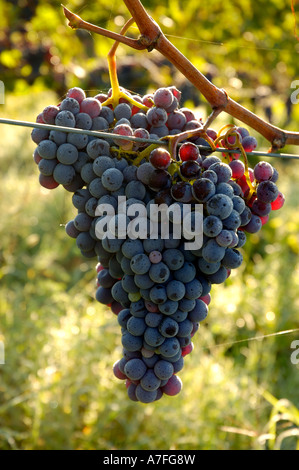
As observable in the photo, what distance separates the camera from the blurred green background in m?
1.82

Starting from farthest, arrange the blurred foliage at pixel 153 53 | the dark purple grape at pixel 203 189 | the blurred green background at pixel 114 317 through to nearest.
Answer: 1. the blurred foliage at pixel 153 53
2. the blurred green background at pixel 114 317
3. the dark purple grape at pixel 203 189

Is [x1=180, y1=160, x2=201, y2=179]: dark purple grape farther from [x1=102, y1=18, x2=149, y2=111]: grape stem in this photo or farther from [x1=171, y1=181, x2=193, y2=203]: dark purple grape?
[x1=102, y1=18, x2=149, y2=111]: grape stem

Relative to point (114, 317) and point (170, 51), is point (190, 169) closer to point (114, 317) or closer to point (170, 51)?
point (170, 51)

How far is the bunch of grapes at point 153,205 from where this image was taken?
2.47 feet

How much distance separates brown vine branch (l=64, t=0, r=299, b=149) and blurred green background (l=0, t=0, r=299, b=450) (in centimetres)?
50

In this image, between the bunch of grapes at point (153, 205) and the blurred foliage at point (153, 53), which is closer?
the bunch of grapes at point (153, 205)

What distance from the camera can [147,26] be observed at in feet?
2.53

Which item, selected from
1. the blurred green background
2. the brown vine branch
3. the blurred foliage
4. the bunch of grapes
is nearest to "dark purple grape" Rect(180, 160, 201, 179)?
the bunch of grapes

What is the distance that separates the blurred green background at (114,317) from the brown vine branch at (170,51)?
0.50 metres

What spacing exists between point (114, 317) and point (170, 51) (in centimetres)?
165

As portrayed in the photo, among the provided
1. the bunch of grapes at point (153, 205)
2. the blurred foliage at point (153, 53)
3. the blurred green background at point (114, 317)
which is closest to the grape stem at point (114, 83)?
the bunch of grapes at point (153, 205)

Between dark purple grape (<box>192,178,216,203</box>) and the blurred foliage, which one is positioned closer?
dark purple grape (<box>192,178,216,203</box>)

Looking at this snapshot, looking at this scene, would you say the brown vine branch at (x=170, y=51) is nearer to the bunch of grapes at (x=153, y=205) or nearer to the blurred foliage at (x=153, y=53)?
the bunch of grapes at (x=153, y=205)

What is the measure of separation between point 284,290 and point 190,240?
7.05ft
